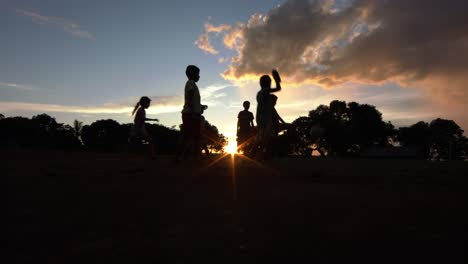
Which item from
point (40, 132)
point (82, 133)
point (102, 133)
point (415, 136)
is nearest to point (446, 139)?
point (415, 136)

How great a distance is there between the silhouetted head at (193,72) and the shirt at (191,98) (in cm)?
9

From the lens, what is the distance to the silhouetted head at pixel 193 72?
768cm

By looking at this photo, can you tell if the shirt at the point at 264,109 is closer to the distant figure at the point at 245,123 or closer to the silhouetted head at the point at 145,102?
the distant figure at the point at 245,123

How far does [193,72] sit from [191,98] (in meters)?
0.56

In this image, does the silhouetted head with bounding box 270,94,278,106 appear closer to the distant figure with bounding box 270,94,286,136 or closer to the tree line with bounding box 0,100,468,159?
the distant figure with bounding box 270,94,286,136

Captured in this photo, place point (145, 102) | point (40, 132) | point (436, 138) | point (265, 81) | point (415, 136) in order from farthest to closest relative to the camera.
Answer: point (436, 138), point (415, 136), point (40, 132), point (145, 102), point (265, 81)

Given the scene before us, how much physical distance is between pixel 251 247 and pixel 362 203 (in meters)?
1.80

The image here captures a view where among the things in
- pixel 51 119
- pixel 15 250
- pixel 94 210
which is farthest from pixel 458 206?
pixel 51 119

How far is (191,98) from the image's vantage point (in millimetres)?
7719

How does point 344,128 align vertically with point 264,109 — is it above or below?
above

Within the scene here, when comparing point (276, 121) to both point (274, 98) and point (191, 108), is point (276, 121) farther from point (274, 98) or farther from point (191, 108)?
point (191, 108)

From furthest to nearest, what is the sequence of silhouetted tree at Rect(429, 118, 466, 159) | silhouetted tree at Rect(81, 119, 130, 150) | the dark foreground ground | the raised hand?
1. silhouetted tree at Rect(429, 118, 466, 159)
2. silhouetted tree at Rect(81, 119, 130, 150)
3. the raised hand
4. the dark foreground ground

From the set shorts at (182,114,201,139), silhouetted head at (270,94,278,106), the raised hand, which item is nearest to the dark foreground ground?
shorts at (182,114,201,139)

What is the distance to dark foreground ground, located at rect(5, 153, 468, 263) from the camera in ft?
6.88
